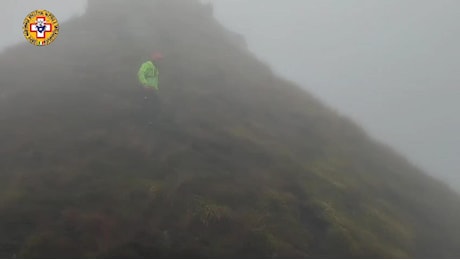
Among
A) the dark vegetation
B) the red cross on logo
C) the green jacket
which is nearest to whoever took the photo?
the dark vegetation

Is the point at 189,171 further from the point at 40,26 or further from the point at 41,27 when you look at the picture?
the point at 41,27

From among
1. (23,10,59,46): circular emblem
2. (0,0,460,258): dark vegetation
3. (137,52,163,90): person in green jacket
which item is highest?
(23,10,59,46): circular emblem

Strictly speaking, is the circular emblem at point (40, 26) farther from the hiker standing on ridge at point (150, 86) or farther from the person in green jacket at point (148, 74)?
the person in green jacket at point (148, 74)

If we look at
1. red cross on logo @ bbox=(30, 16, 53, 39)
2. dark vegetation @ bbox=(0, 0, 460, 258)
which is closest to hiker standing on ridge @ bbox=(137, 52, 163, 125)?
dark vegetation @ bbox=(0, 0, 460, 258)

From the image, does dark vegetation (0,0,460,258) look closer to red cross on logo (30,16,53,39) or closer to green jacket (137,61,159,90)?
green jacket (137,61,159,90)

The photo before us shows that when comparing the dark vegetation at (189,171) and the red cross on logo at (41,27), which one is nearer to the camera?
the dark vegetation at (189,171)

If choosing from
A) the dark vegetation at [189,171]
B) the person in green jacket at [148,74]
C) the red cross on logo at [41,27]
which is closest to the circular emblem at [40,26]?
the red cross on logo at [41,27]

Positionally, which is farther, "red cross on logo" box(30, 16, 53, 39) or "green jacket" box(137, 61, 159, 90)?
"red cross on logo" box(30, 16, 53, 39)

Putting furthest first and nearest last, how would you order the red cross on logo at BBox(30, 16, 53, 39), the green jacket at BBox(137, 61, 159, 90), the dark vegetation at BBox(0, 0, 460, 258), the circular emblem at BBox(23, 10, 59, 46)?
the red cross on logo at BBox(30, 16, 53, 39), the circular emblem at BBox(23, 10, 59, 46), the green jacket at BBox(137, 61, 159, 90), the dark vegetation at BBox(0, 0, 460, 258)
